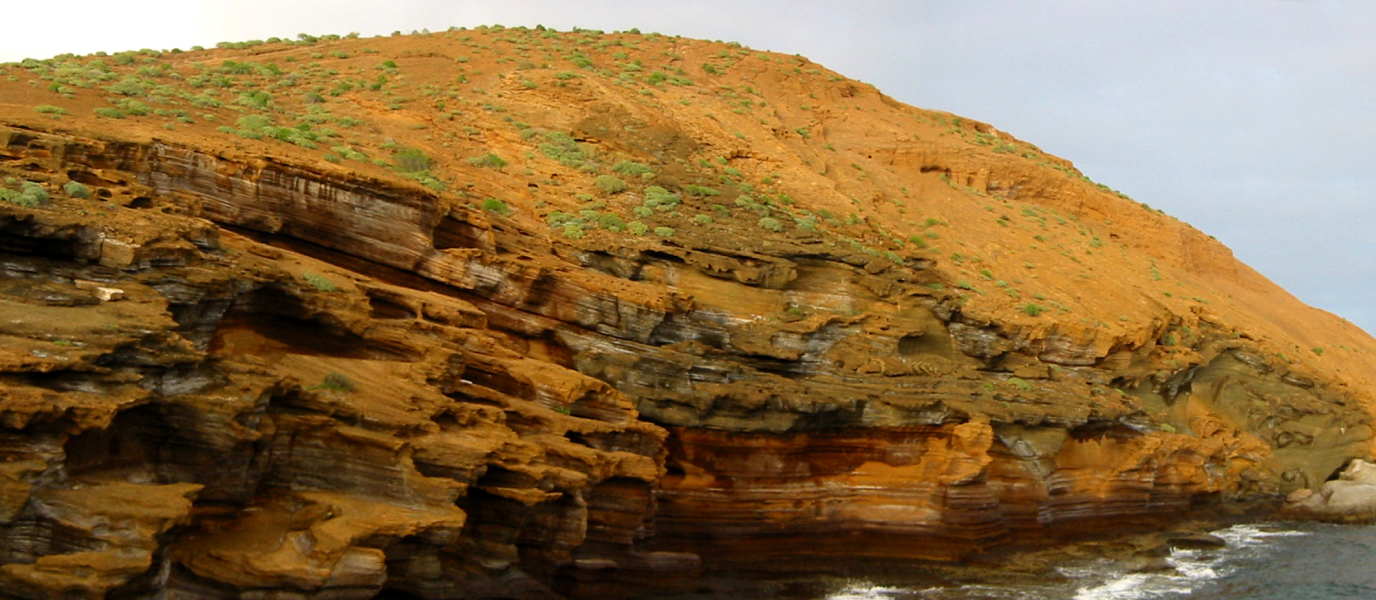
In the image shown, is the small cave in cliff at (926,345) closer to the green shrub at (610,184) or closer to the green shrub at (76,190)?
the green shrub at (610,184)

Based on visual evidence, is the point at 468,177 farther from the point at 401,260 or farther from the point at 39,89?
the point at 39,89

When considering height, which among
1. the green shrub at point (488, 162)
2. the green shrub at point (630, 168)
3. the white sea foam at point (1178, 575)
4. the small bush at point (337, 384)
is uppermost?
the green shrub at point (630, 168)

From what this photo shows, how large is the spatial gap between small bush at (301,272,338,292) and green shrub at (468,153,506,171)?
11825 mm

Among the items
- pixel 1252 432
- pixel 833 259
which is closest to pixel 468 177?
pixel 833 259

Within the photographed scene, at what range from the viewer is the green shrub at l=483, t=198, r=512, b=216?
24203 millimetres

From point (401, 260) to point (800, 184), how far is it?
15888 millimetres

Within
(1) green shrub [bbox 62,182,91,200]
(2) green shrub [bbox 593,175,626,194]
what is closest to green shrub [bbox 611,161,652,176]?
(2) green shrub [bbox 593,175,626,194]

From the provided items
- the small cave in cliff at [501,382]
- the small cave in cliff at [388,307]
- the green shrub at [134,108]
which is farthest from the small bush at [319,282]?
the green shrub at [134,108]

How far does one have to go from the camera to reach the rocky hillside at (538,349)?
1256cm

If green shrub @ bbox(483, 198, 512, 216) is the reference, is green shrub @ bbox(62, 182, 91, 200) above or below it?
below

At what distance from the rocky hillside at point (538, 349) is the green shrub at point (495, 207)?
0.45 feet

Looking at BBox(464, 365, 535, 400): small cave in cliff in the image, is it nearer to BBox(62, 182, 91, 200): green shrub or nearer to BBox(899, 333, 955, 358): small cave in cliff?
BBox(62, 182, 91, 200): green shrub

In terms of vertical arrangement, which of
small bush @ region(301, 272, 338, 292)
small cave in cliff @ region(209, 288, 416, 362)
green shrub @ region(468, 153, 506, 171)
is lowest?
small cave in cliff @ region(209, 288, 416, 362)

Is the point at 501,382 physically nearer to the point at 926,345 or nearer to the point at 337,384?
the point at 337,384
